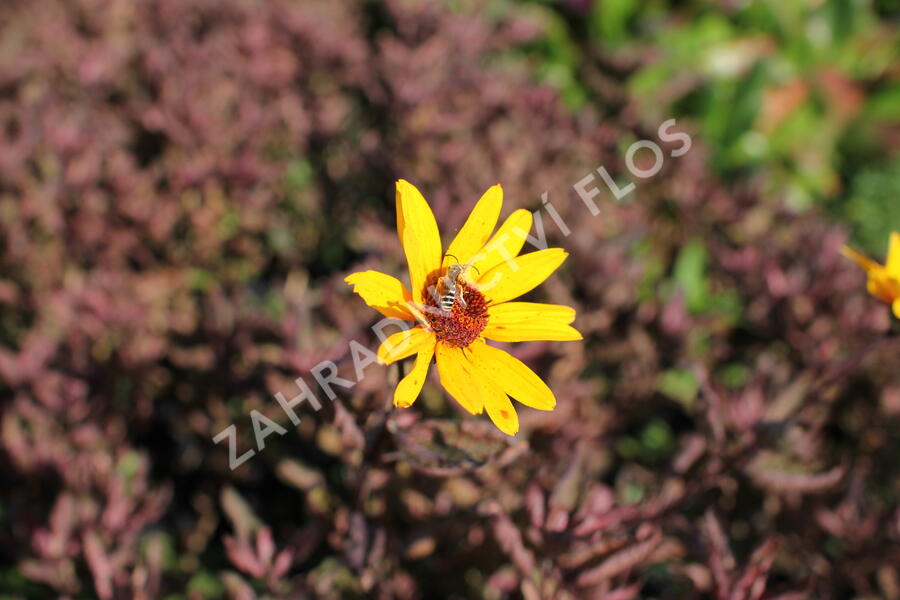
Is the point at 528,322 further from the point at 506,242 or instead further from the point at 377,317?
the point at 377,317

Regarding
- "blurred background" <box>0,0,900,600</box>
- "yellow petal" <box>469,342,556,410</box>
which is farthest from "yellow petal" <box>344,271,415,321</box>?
"blurred background" <box>0,0,900,600</box>

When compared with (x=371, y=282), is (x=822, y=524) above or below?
below

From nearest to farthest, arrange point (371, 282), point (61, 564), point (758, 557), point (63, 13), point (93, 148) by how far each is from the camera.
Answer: point (371, 282), point (758, 557), point (61, 564), point (93, 148), point (63, 13)

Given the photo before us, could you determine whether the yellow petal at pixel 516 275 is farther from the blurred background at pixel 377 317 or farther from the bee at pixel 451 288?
the blurred background at pixel 377 317

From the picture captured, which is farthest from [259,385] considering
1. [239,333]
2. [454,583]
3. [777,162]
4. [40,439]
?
[777,162]

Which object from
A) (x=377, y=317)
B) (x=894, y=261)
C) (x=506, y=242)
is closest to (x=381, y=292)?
(x=506, y=242)

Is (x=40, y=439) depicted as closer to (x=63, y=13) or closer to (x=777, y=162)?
(x=63, y=13)
